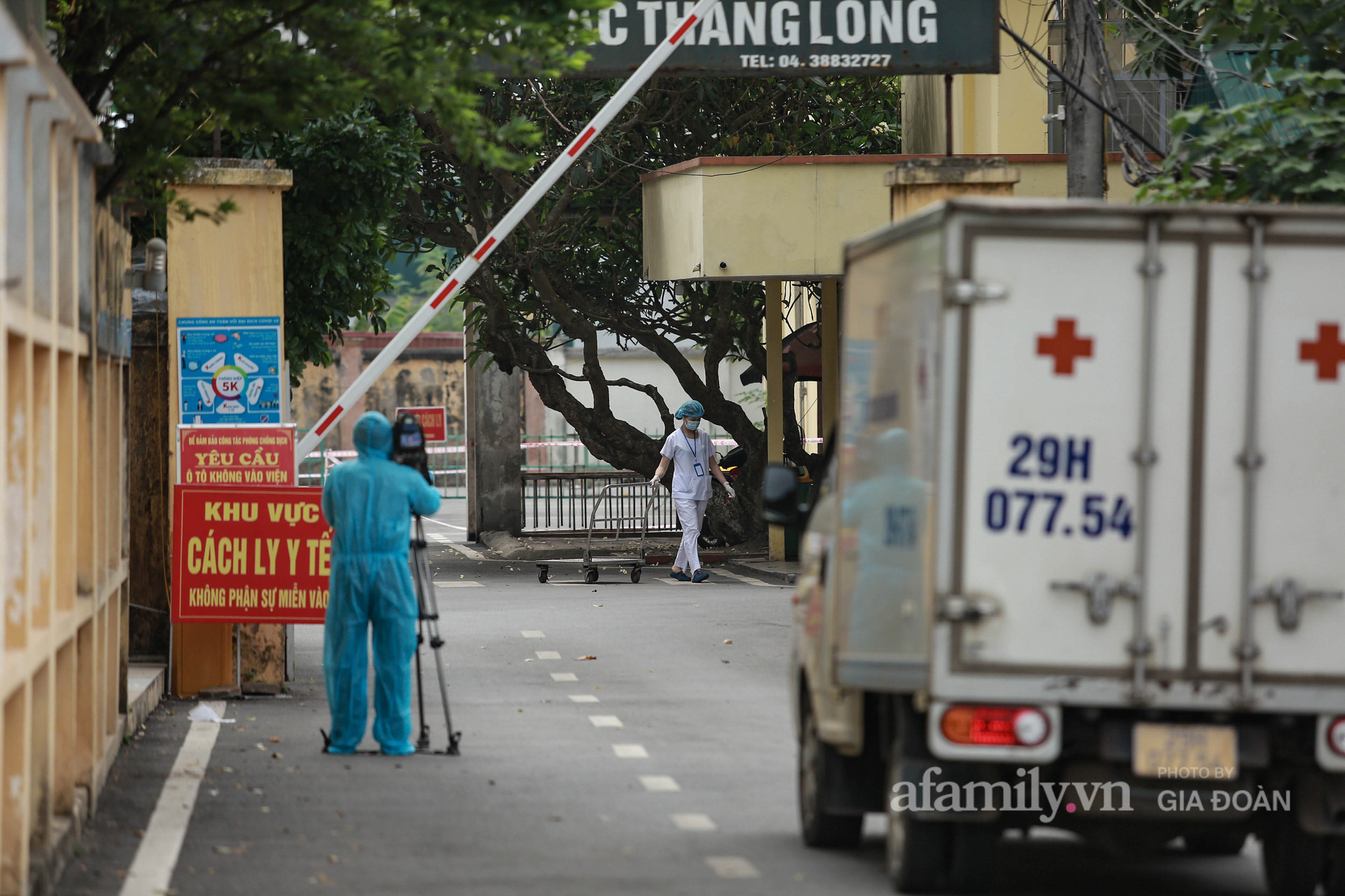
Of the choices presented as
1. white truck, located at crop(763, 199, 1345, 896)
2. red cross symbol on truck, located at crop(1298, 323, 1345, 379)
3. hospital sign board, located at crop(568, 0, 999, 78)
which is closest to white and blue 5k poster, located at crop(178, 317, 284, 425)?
hospital sign board, located at crop(568, 0, 999, 78)

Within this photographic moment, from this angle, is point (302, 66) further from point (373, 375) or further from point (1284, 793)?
point (1284, 793)

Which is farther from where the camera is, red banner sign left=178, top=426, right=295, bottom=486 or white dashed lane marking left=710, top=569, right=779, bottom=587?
white dashed lane marking left=710, top=569, right=779, bottom=587

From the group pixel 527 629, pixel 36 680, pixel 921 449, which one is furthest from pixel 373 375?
pixel 921 449

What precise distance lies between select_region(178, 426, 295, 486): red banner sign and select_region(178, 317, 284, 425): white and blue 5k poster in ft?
0.64

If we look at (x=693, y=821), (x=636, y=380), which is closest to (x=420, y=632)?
(x=693, y=821)

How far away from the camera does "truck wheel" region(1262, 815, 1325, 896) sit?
6.62m

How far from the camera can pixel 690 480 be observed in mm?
21000

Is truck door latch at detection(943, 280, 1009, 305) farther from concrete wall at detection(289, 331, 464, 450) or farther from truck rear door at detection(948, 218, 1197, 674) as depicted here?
concrete wall at detection(289, 331, 464, 450)

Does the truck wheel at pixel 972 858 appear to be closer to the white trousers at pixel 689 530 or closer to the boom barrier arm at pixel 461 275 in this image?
the boom barrier arm at pixel 461 275

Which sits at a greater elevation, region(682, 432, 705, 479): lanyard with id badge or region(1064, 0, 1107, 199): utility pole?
region(1064, 0, 1107, 199): utility pole

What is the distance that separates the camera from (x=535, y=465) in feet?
134

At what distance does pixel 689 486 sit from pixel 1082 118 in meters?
8.06

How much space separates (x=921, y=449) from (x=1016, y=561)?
18.7 inches

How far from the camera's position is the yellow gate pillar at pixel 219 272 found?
12.4 meters
